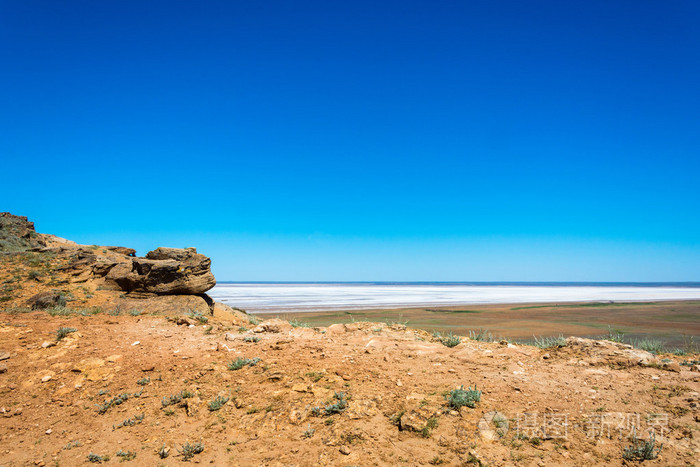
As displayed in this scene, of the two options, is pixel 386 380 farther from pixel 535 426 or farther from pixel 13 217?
pixel 13 217

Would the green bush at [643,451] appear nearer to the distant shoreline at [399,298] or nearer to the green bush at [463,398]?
the green bush at [463,398]

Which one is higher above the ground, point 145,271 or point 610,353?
point 145,271

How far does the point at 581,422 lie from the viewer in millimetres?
5066

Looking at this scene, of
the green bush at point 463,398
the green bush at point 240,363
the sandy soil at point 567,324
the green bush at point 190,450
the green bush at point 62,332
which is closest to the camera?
the green bush at point 190,450

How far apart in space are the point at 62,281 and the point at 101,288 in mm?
1541

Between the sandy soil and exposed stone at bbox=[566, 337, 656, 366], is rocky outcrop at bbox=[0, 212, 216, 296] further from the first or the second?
exposed stone at bbox=[566, 337, 656, 366]

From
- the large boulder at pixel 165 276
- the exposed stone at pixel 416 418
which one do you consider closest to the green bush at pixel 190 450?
the exposed stone at pixel 416 418

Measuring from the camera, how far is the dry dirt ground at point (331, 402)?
4.81 metres

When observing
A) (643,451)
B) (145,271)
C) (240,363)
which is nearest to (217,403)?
(240,363)

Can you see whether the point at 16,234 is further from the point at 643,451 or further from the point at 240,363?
the point at 643,451

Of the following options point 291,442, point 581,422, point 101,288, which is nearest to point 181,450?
point 291,442

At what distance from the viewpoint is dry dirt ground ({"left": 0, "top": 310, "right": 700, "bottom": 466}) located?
15.8ft

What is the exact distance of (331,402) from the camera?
19.2 feet

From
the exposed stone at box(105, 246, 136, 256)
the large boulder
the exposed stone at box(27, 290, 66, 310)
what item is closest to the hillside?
the exposed stone at box(27, 290, 66, 310)
